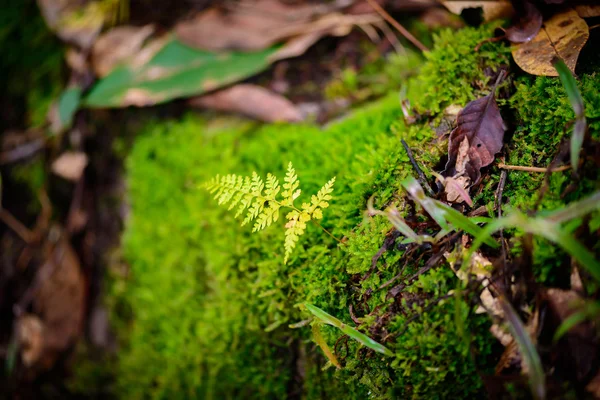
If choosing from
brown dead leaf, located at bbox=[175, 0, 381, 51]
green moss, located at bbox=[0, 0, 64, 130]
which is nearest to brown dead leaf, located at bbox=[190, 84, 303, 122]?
brown dead leaf, located at bbox=[175, 0, 381, 51]

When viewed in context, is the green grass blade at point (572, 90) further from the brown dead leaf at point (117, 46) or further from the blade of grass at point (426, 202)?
the brown dead leaf at point (117, 46)

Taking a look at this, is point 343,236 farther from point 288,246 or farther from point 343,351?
point 343,351

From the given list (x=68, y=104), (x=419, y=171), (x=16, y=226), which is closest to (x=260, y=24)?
(x=68, y=104)

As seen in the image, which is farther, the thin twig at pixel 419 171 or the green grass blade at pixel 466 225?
the thin twig at pixel 419 171

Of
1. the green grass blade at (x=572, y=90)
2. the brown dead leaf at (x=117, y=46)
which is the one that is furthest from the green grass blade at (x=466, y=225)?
the brown dead leaf at (x=117, y=46)

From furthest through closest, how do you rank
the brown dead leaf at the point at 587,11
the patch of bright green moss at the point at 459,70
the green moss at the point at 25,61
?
1. the green moss at the point at 25,61
2. the patch of bright green moss at the point at 459,70
3. the brown dead leaf at the point at 587,11

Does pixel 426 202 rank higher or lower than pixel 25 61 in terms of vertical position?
higher

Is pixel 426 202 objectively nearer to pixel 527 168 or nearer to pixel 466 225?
pixel 466 225

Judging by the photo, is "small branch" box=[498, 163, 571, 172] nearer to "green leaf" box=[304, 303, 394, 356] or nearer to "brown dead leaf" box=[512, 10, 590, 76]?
"brown dead leaf" box=[512, 10, 590, 76]
